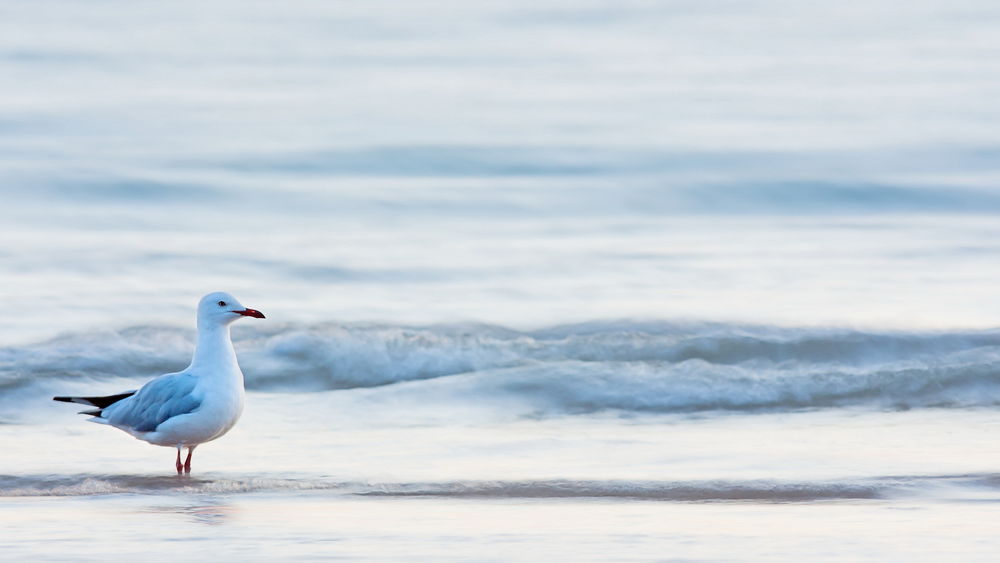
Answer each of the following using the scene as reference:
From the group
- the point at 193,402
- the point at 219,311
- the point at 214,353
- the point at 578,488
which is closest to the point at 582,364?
the point at 219,311

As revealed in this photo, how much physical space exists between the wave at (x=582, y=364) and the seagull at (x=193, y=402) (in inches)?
76.8

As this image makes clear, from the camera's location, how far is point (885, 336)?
11734mm

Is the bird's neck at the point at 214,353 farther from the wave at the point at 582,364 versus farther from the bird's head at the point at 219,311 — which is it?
the wave at the point at 582,364

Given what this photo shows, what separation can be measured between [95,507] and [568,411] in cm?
354

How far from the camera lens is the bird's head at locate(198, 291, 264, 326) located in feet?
25.7

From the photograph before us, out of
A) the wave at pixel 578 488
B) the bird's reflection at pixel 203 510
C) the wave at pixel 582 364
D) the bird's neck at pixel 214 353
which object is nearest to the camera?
the bird's reflection at pixel 203 510

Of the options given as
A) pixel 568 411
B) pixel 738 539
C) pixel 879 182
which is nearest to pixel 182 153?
pixel 879 182

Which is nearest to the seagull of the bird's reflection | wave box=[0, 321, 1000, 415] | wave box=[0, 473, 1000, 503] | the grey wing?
the grey wing

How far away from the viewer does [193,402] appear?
24.5ft

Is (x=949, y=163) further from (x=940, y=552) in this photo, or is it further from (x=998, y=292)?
(x=940, y=552)

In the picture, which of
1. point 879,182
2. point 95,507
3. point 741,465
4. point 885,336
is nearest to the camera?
point 95,507

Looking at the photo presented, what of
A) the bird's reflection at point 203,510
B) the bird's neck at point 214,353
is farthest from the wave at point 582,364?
the bird's reflection at point 203,510

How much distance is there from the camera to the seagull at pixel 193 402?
24.2ft

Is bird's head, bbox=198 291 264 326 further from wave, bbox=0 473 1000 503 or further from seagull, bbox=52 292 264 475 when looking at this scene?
wave, bbox=0 473 1000 503
